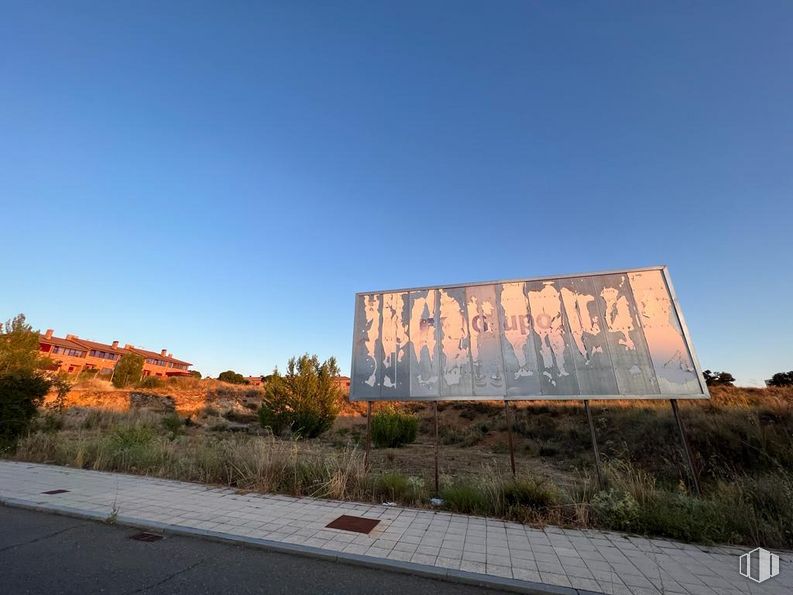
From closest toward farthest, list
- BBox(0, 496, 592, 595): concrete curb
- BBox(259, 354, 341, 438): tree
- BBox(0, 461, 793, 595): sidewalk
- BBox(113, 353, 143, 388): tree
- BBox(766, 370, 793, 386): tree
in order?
BBox(0, 496, 592, 595): concrete curb < BBox(0, 461, 793, 595): sidewalk < BBox(259, 354, 341, 438): tree < BBox(766, 370, 793, 386): tree < BBox(113, 353, 143, 388): tree

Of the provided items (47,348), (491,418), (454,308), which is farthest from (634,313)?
(47,348)

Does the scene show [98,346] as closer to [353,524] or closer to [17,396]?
[17,396]

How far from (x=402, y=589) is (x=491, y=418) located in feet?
80.0

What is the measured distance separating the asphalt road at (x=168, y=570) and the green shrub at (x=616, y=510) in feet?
9.80

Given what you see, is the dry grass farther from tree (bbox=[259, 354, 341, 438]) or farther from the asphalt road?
the asphalt road

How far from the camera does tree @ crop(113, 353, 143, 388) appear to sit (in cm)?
4066

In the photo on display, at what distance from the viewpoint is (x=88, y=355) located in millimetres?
61188

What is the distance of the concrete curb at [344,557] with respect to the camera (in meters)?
3.40

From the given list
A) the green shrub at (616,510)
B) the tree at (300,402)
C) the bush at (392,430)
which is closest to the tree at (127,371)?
the tree at (300,402)

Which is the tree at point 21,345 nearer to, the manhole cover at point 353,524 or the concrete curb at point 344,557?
the concrete curb at point 344,557

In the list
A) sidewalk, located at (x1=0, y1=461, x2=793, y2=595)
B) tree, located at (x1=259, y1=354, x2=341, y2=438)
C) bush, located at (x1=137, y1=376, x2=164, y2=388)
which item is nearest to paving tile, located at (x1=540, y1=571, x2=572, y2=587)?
sidewalk, located at (x1=0, y1=461, x2=793, y2=595)

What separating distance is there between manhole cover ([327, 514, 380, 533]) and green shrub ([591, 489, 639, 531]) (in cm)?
333

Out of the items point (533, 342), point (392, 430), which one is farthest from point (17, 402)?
point (533, 342)

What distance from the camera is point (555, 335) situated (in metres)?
7.06
